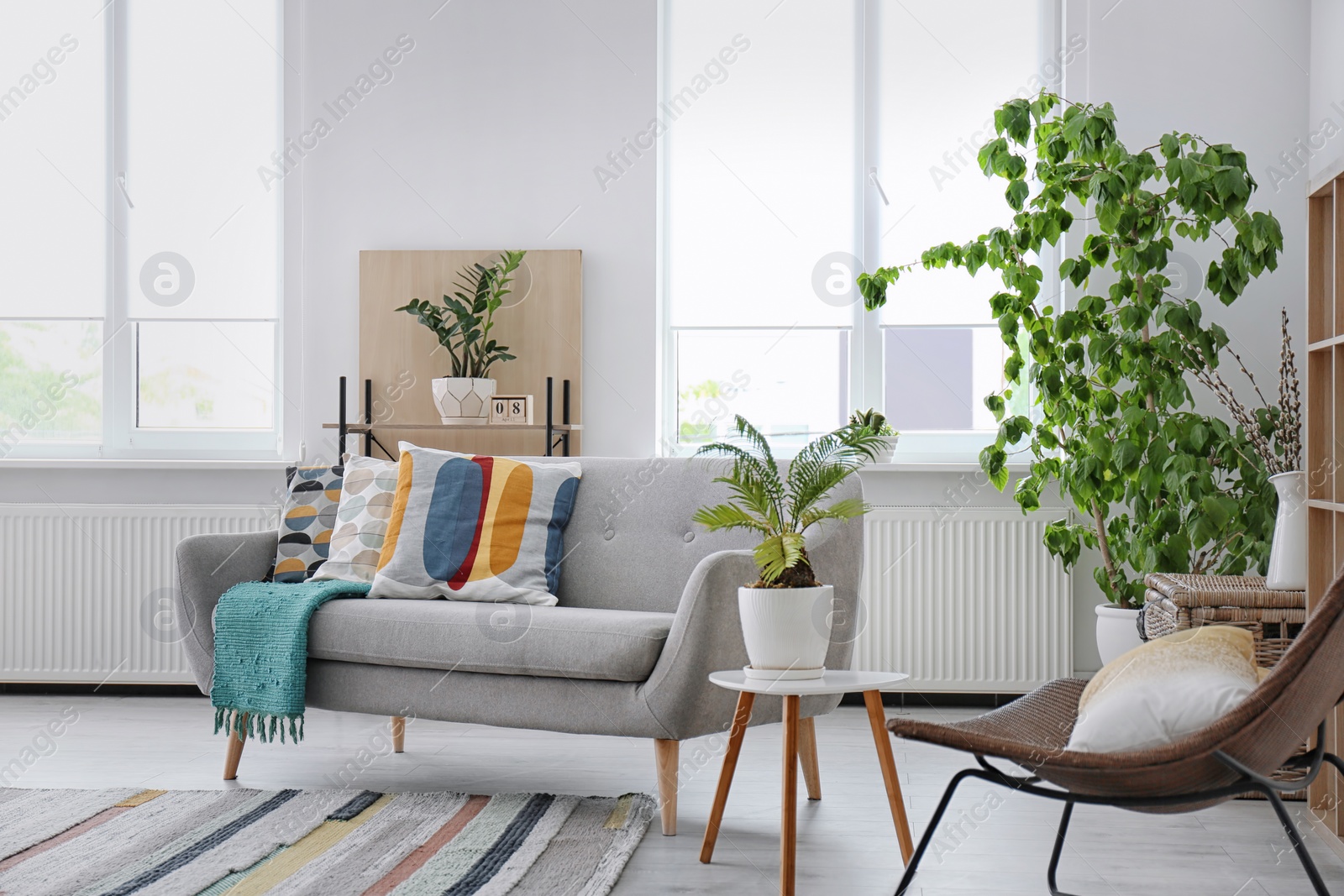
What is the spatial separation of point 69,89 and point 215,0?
0.64 m

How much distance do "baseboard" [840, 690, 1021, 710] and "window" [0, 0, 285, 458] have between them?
242 centimetres

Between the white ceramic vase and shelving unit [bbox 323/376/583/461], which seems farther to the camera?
shelving unit [bbox 323/376/583/461]

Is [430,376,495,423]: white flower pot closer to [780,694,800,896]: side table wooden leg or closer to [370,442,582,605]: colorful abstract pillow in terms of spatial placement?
[370,442,582,605]: colorful abstract pillow

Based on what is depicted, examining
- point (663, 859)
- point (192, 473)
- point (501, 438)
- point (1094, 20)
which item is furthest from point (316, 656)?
point (1094, 20)

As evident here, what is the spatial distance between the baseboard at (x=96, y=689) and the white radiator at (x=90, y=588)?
7cm

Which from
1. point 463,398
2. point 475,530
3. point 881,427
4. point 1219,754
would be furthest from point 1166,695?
point 463,398

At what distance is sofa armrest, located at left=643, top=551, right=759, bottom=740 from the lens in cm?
222

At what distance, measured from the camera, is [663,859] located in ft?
7.14

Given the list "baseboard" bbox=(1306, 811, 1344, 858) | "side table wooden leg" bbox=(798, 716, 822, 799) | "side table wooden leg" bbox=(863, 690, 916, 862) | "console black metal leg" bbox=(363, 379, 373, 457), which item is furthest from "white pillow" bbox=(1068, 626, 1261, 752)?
"console black metal leg" bbox=(363, 379, 373, 457)

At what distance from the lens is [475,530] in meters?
2.81

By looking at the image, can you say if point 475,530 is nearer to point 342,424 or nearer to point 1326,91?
point 342,424

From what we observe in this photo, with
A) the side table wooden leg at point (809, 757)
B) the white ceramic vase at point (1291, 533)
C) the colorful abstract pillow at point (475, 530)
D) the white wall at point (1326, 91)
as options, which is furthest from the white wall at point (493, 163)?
the white wall at point (1326, 91)

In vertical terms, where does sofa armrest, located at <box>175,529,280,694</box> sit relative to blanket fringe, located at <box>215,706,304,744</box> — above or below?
above

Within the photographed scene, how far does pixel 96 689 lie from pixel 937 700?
9.86ft
